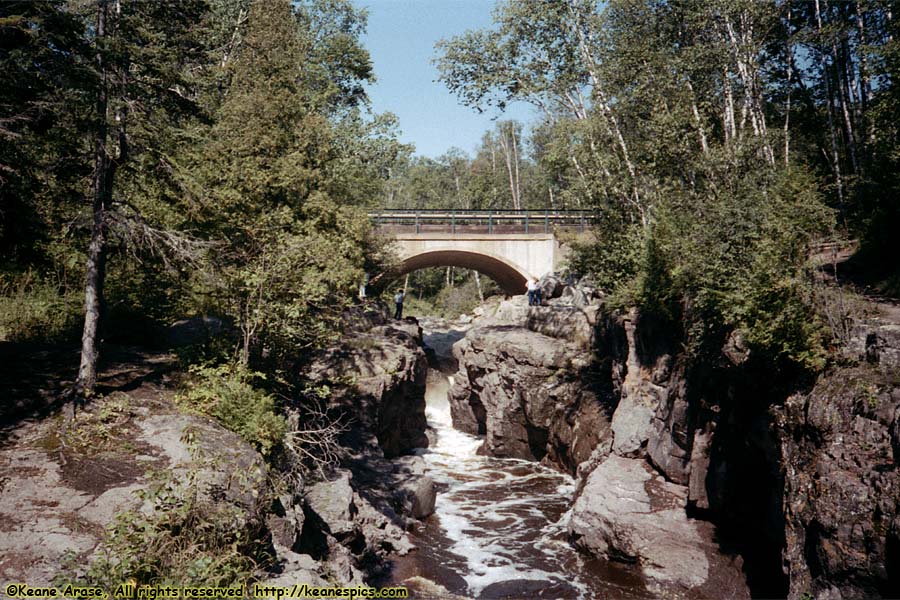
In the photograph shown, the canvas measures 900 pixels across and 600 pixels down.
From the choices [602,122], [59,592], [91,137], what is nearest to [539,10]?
[602,122]

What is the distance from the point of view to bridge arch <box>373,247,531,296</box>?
30891 millimetres

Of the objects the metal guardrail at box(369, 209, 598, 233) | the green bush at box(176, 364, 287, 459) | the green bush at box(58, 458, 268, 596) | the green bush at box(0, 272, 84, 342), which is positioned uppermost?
the metal guardrail at box(369, 209, 598, 233)

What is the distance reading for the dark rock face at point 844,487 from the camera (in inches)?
328

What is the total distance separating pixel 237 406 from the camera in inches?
439

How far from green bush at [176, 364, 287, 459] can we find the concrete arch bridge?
1806 cm

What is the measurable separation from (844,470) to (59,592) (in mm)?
9643

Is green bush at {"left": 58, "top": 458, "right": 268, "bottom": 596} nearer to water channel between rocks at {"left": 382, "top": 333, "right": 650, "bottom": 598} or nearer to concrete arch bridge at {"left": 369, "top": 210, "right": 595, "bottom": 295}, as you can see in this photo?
water channel between rocks at {"left": 382, "top": 333, "right": 650, "bottom": 598}

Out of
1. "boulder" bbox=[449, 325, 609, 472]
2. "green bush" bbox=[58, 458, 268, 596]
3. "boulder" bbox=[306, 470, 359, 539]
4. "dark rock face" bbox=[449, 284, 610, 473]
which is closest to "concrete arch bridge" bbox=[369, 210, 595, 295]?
"dark rock face" bbox=[449, 284, 610, 473]

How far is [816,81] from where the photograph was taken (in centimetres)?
2136

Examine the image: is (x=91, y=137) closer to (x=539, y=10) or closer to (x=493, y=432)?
(x=539, y=10)

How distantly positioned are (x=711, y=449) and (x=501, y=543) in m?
5.42

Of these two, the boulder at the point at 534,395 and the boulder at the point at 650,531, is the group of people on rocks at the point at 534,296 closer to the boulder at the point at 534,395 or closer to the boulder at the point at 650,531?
the boulder at the point at 534,395

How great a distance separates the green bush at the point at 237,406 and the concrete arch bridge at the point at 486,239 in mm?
18062

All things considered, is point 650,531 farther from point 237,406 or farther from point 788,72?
point 788,72
